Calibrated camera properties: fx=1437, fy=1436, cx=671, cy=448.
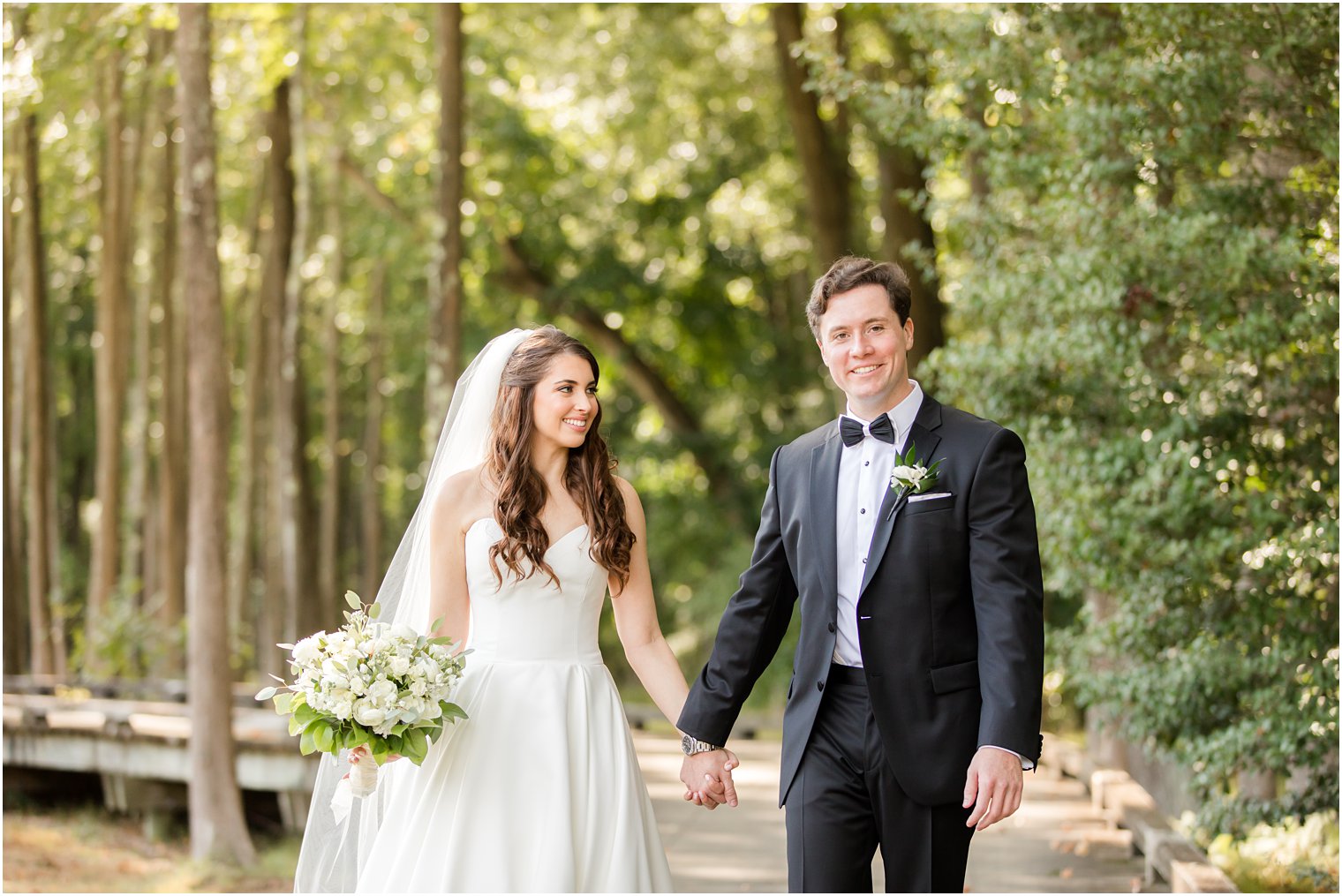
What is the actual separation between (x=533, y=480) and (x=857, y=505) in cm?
104

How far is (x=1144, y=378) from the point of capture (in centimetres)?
791

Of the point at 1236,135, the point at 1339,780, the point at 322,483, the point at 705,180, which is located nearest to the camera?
the point at 1339,780

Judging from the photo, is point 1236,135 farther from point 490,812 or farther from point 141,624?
point 141,624

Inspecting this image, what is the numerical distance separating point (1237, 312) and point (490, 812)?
5.13 m

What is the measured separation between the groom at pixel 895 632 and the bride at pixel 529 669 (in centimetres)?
35

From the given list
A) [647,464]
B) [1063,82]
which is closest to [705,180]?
[647,464]

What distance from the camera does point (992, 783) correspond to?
11.8 ft

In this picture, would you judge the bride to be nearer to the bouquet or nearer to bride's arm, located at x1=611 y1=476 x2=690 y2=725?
bride's arm, located at x1=611 y1=476 x2=690 y2=725

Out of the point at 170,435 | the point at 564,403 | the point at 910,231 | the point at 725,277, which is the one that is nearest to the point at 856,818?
the point at 564,403

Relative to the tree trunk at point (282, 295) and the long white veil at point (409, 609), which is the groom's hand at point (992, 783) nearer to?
the long white veil at point (409, 609)

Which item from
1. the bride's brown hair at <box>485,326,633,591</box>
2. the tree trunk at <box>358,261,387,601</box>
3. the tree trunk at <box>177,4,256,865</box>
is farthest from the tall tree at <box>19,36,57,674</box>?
the bride's brown hair at <box>485,326,633,591</box>

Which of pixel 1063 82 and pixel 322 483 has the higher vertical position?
pixel 1063 82

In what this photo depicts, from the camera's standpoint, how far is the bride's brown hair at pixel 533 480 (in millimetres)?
4328

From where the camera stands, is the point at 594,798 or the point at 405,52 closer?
the point at 594,798
